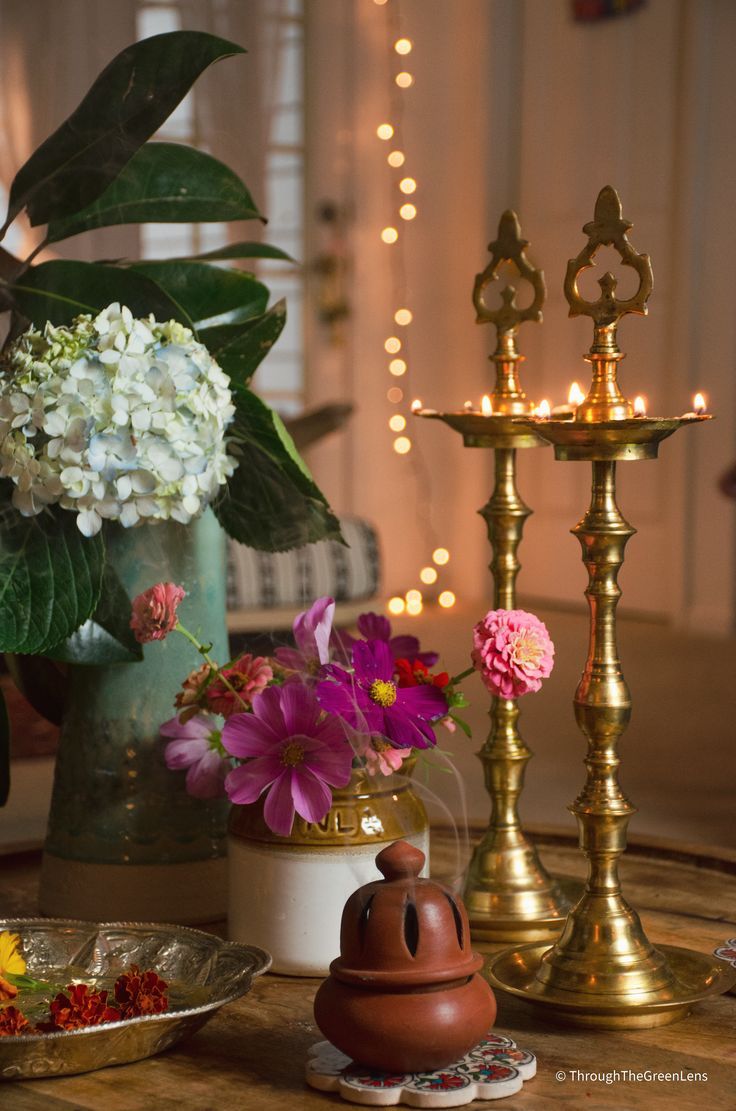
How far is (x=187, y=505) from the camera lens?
923mm

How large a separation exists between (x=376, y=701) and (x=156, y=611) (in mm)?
148

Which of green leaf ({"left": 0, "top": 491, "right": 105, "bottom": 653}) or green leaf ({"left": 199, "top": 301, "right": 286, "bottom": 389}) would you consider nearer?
green leaf ({"left": 0, "top": 491, "right": 105, "bottom": 653})

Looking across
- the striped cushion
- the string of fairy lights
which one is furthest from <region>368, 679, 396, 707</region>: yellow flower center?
the string of fairy lights

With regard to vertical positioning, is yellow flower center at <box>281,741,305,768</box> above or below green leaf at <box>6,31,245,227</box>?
below

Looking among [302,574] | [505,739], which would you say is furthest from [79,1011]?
[302,574]

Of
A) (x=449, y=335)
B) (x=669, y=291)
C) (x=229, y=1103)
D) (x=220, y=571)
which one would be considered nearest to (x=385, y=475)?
(x=449, y=335)

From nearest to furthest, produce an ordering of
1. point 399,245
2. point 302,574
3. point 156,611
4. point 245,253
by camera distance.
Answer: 1. point 156,611
2. point 245,253
3. point 302,574
4. point 399,245

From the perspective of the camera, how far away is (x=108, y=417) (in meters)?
0.88

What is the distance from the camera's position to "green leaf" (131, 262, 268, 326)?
110 cm

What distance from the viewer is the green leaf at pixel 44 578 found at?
0.90 meters

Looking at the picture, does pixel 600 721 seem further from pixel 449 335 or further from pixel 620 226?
pixel 449 335

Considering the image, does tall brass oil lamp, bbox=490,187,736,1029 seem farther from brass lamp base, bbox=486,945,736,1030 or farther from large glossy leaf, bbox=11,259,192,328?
large glossy leaf, bbox=11,259,192,328

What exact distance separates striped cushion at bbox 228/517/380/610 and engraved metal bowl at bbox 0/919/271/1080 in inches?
99.6

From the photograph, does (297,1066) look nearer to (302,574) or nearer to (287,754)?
(287,754)
